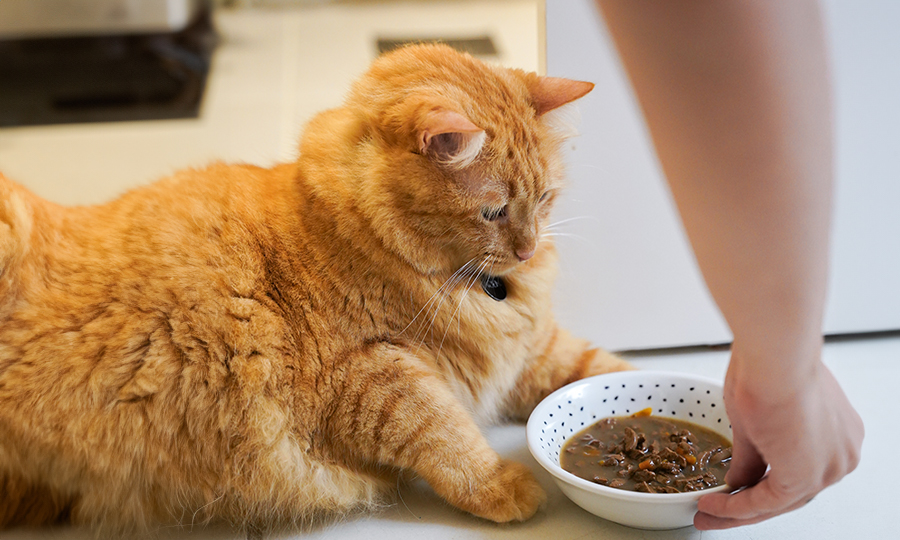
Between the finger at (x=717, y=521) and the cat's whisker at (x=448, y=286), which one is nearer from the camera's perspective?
the finger at (x=717, y=521)

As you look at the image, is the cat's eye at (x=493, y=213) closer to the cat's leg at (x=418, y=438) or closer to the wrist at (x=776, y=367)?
the cat's leg at (x=418, y=438)

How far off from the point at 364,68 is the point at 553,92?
36 cm

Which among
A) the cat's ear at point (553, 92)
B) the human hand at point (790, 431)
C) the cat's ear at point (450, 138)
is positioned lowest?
the human hand at point (790, 431)

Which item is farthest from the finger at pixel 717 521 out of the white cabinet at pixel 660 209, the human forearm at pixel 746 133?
the white cabinet at pixel 660 209

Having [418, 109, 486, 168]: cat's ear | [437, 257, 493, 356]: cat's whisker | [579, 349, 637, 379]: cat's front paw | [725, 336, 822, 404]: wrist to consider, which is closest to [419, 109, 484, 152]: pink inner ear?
[418, 109, 486, 168]: cat's ear

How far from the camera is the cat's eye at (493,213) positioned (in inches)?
41.5

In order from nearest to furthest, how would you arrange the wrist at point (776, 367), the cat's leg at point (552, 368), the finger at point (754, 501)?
the wrist at point (776, 367) → the finger at point (754, 501) → the cat's leg at point (552, 368)

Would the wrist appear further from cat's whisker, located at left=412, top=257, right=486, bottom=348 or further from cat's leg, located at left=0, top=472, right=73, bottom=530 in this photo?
cat's leg, located at left=0, top=472, right=73, bottom=530

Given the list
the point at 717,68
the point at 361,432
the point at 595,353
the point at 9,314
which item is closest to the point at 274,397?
the point at 361,432

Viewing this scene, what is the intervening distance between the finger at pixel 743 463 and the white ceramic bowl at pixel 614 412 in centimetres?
14

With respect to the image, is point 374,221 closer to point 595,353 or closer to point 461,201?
point 461,201

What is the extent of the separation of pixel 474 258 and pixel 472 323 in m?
0.13

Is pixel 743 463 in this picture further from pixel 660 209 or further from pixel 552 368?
pixel 660 209

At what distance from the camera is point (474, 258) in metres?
1.09
